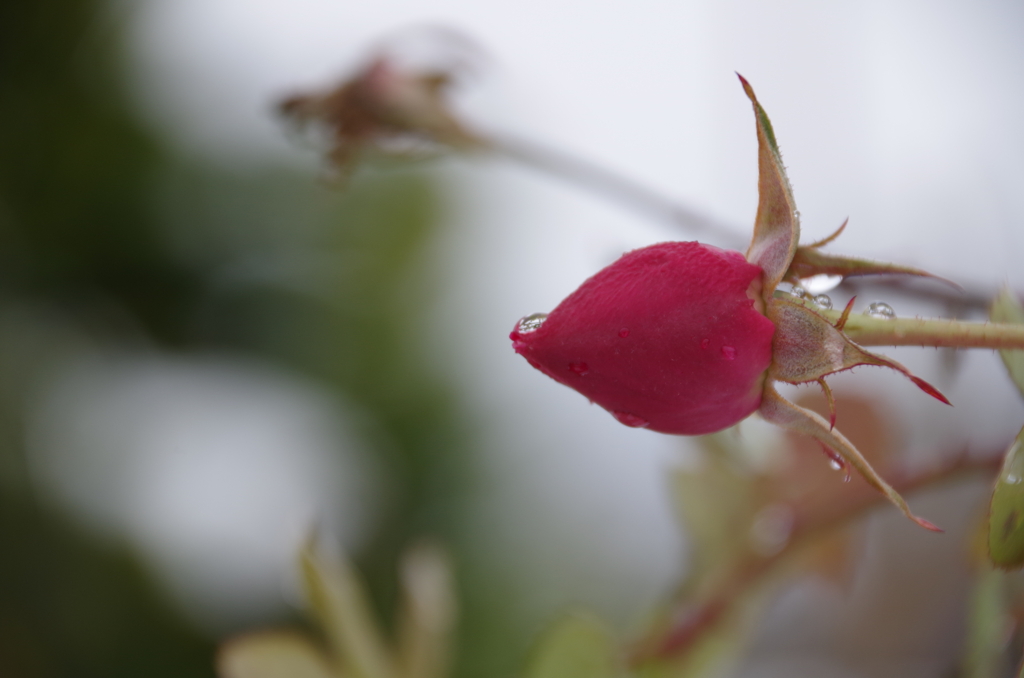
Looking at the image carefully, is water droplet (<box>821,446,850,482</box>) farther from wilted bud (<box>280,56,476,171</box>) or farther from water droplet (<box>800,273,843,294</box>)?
wilted bud (<box>280,56,476,171</box>)

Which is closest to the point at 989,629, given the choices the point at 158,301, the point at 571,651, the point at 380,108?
the point at 571,651

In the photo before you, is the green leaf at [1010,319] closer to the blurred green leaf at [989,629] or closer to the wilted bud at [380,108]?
the blurred green leaf at [989,629]

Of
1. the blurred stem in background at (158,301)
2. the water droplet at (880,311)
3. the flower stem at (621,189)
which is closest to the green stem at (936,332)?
the water droplet at (880,311)

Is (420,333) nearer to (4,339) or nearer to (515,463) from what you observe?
(515,463)

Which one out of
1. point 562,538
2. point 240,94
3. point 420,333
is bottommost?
point 562,538

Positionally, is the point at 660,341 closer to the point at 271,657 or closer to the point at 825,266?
the point at 825,266

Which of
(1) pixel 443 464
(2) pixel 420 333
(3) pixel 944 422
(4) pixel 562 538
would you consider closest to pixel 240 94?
(2) pixel 420 333
